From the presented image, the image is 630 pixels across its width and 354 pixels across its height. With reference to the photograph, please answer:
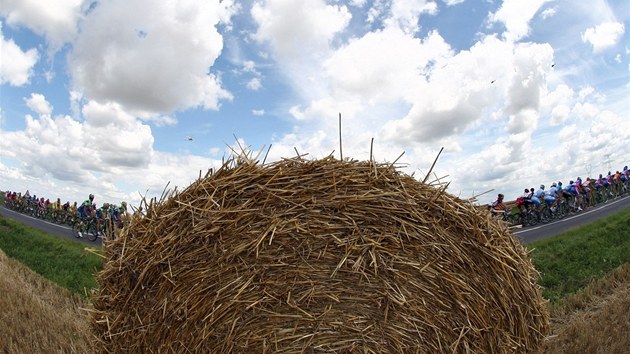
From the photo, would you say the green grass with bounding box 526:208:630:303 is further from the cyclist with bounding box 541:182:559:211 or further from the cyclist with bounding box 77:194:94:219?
the cyclist with bounding box 77:194:94:219

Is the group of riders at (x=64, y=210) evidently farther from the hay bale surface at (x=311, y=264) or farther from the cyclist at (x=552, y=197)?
the cyclist at (x=552, y=197)

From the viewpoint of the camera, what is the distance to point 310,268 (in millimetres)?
3311

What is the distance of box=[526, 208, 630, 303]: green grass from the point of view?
8.48m

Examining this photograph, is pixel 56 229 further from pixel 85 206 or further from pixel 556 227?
pixel 556 227

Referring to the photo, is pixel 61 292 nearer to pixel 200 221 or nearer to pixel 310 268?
pixel 200 221

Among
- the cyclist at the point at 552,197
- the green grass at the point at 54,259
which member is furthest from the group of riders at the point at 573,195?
the green grass at the point at 54,259

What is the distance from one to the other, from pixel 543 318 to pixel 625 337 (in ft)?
6.30

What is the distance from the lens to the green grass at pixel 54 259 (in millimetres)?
9602

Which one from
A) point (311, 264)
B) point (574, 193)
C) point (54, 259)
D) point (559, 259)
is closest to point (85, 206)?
point (54, 259)

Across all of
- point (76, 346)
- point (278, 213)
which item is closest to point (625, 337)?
point (278, 213)

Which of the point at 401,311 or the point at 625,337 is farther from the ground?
the point at 401,311

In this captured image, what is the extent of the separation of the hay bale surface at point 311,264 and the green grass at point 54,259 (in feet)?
15.7

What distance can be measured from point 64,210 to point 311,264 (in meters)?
36.1

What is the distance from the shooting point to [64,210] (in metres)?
34.3
